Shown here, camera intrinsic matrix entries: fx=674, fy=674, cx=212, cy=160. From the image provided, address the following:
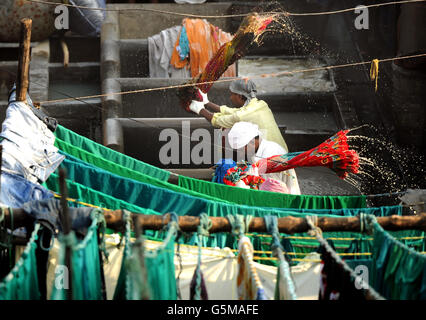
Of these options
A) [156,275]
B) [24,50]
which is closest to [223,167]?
[24,50]

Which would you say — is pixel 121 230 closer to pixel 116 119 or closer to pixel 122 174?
pixel 122 174

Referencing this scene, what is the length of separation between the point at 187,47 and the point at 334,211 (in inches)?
261

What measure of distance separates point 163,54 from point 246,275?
27.1ft

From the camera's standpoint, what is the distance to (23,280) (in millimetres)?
3627

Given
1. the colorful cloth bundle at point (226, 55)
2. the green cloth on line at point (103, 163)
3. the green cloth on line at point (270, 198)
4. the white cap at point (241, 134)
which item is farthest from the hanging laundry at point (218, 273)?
the colorful cloth bundle at point (226, 55)

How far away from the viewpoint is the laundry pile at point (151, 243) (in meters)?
3.63

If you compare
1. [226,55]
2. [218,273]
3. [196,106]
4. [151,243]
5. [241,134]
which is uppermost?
[226,55]

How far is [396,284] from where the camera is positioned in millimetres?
3920

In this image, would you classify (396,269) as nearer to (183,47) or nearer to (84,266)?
(84,266)

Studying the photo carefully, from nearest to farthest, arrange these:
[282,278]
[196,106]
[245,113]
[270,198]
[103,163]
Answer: [282,278] < [103,163] < [270,198] < [245,113] < [196,106]

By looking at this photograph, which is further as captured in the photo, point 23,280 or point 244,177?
point 244,177

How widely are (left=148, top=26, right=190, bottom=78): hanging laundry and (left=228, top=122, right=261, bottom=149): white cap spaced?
3.87 metres

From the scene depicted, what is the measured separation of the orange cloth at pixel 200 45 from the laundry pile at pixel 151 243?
5.29 meters

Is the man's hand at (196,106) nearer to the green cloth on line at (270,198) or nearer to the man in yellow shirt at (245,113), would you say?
the man in yellow shirt at (245,113)
